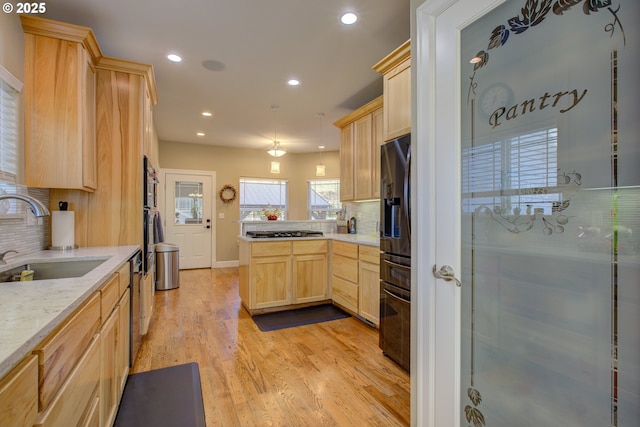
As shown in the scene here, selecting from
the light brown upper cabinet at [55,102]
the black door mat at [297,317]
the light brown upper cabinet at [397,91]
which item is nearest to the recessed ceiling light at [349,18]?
the light brown upper cabinet at [397,91]

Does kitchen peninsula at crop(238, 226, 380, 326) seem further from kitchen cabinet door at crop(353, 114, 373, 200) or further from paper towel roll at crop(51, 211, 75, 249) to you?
paper towel roll at crop(51, 211, 75, 249)

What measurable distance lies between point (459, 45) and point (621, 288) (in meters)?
1.09

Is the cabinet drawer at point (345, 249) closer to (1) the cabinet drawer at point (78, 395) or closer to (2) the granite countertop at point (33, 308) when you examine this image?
(2) the granite countertop at point (33, 308)

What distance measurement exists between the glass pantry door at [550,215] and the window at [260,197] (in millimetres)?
5985

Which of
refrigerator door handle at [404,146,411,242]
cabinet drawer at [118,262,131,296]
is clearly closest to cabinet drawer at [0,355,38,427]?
cabinet drawer at [118,262,131,296]

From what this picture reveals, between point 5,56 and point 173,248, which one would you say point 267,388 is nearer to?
point 5,56

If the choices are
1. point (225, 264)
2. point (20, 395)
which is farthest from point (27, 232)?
point (225, 264)

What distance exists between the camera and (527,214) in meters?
1.06

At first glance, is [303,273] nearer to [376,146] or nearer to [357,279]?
[357,279]

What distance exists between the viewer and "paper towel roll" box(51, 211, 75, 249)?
2.29m

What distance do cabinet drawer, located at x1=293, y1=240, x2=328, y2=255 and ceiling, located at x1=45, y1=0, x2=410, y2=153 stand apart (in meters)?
1.91

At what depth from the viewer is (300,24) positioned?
7.95ft

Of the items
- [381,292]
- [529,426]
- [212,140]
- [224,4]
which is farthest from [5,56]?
[212,140]

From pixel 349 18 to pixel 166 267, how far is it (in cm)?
415
